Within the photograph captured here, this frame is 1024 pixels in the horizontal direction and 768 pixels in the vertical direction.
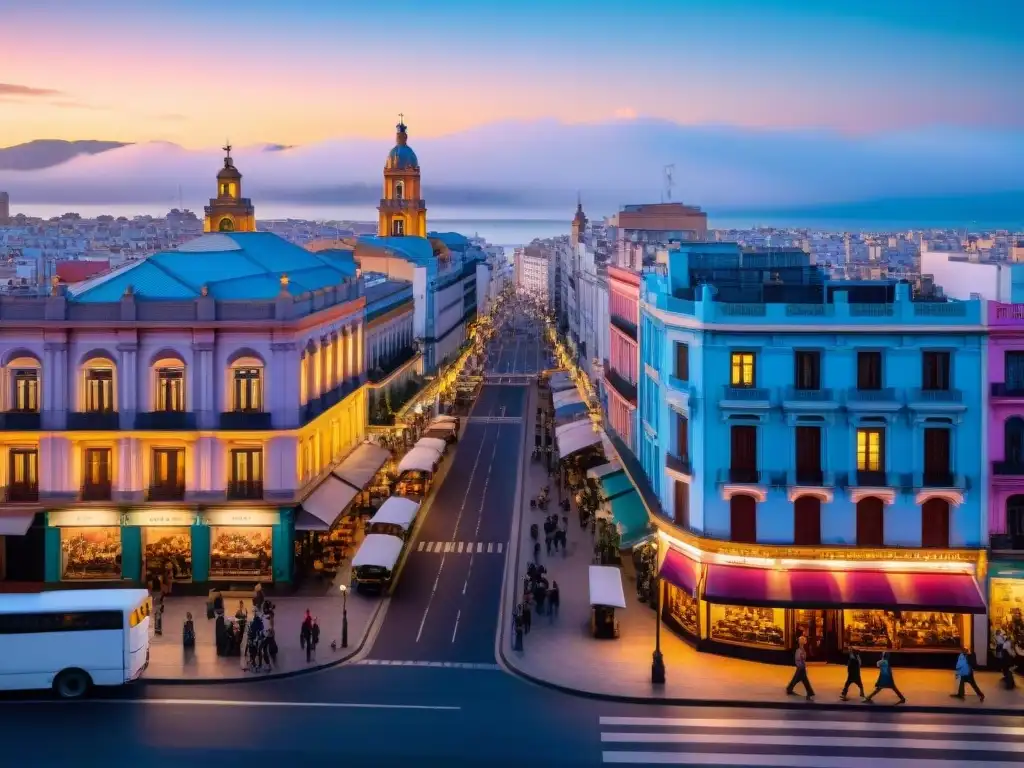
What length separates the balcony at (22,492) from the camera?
1822 inches

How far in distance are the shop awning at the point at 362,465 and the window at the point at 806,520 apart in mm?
23985

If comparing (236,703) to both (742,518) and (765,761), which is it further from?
(742,518)

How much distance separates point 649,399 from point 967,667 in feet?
64.9

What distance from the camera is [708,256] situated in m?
53.5

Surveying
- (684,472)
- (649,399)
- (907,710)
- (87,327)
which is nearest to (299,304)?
(87,327)

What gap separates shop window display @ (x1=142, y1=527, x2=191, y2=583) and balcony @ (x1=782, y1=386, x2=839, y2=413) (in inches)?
987

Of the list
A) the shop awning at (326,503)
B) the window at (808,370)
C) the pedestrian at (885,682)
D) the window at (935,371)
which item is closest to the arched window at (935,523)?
the window at (935,371)

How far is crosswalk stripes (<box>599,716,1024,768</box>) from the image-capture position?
29.0 m

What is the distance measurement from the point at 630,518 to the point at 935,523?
13434 millimetres

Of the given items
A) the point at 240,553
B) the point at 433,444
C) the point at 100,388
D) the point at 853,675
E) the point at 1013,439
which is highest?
the point at 100,388

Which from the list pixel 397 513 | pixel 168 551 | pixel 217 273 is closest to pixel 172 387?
pixel 168 551

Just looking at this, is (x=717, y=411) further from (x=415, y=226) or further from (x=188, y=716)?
(x=415, y=226)

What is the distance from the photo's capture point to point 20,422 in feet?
151

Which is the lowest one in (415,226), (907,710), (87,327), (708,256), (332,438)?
(907,710)
